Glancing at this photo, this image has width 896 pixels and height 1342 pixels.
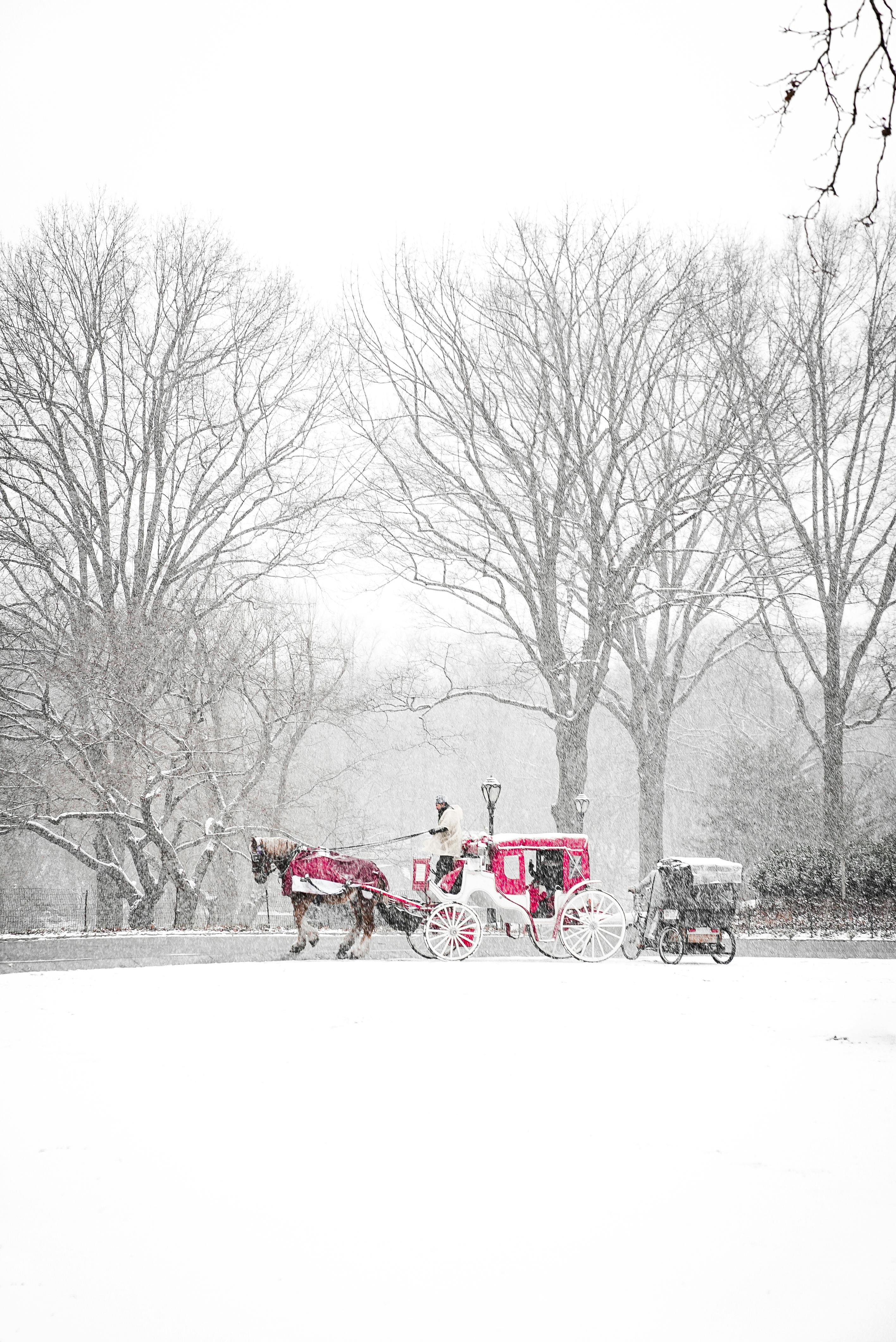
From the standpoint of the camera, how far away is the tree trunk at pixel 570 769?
75.7ft

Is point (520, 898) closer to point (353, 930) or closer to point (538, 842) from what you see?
point (538, 842)

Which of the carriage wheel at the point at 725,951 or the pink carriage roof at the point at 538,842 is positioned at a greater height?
the pink carriage roof at the point at 538,842

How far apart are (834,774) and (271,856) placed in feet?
51.9

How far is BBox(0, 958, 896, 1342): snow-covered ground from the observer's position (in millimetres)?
3746

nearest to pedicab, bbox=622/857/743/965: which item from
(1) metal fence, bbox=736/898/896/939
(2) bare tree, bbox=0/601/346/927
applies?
(1) metal fence, bbox=736/898/896/939

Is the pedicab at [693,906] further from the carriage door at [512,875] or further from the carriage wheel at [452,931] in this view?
the carriage wheel at [452,931]

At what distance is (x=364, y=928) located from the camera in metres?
14.8

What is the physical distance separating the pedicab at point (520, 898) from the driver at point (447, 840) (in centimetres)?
13

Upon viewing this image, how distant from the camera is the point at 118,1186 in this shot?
4832 mm

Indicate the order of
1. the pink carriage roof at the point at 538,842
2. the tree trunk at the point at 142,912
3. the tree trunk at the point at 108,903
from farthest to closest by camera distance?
the tree trunk at the point at 108,903, the tree trunk at the point at 142,912, the pink carriage roof at the point at 538,842

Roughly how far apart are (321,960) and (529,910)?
2.74 m

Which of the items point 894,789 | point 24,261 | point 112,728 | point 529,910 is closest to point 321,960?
point 529,910

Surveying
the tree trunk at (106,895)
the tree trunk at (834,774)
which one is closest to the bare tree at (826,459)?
the tree trunk at (834,774)

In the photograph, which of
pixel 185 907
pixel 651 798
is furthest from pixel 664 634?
pixel 185 907
